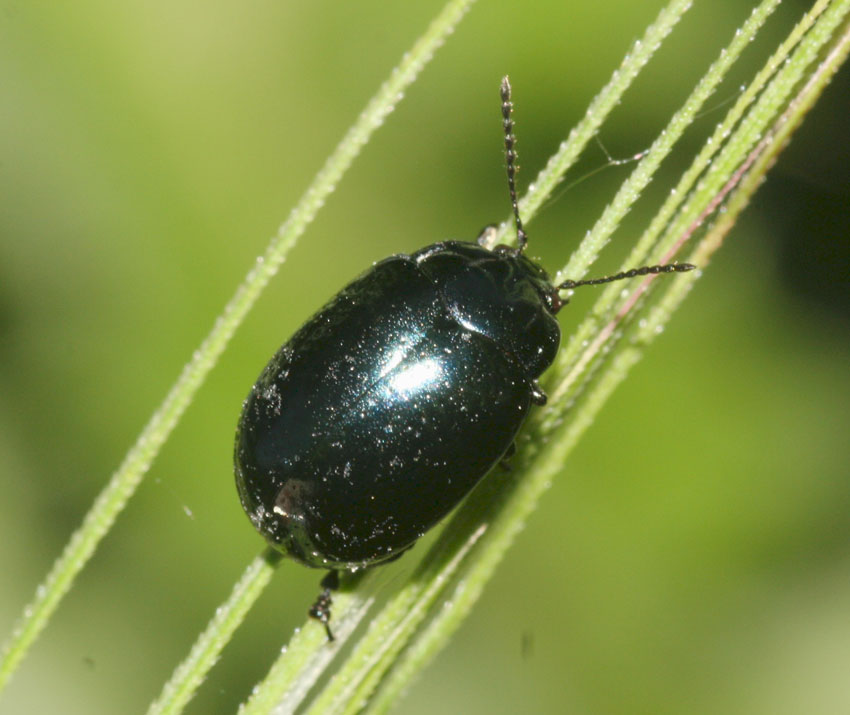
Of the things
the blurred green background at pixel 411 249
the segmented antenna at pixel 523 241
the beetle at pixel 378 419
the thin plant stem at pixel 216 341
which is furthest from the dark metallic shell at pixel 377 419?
the blurred green background at pixel 411 249

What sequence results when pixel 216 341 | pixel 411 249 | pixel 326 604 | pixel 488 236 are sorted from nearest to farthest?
pixel 216 341, pixel 326 604, pixel 488 236, pixel 411 249

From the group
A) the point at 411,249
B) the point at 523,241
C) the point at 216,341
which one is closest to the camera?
the point at 216,341

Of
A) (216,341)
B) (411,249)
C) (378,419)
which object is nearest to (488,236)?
(378,419)

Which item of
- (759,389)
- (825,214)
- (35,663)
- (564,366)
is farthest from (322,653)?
(825,214)

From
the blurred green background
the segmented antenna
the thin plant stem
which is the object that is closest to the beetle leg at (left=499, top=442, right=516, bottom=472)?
the segmented antenna

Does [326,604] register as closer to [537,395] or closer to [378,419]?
[378,419]

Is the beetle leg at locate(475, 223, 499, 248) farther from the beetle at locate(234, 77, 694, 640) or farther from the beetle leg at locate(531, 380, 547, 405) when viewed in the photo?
the beetle leg at locate(531, 380, 547, 405)

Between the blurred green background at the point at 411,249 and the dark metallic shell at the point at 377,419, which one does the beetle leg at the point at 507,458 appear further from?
the blurred green background at the point at 411,249

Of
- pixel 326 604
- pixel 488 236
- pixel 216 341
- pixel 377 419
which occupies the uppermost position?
pixel 488 236
